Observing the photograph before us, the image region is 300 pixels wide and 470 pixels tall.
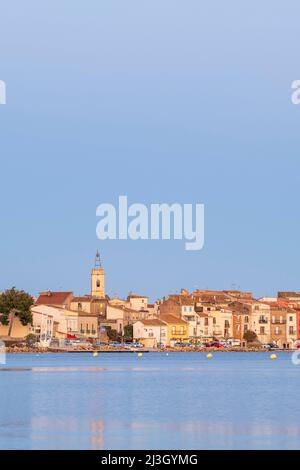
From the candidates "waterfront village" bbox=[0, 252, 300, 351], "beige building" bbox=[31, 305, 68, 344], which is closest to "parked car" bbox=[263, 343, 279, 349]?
"waterfront village" bbox=[0, 252, 300, 351]

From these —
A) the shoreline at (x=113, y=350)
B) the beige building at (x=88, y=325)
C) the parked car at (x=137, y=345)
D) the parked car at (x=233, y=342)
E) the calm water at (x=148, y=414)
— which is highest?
the beige building at (x=88, y=325)

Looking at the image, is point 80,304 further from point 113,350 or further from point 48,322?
point 113,350

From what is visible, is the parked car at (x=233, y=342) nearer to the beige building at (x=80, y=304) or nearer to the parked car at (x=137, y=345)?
the parked car at (x=137, y=345)

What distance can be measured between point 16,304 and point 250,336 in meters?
27.7

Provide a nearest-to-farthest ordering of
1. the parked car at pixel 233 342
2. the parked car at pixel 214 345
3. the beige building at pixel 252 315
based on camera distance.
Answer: the parked car at pixel 214 345, the beige building at pixel 252 315, the parked car at pixel 233 342

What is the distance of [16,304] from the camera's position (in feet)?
349

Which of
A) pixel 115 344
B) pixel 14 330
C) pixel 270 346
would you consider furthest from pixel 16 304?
pixel 270 346

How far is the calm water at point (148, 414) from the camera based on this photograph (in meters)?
25.1

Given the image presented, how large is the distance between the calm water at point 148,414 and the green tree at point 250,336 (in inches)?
2774

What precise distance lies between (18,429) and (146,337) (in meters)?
87.9

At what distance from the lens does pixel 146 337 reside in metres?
115

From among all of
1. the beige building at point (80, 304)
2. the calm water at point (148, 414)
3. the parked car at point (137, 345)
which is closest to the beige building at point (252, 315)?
the parked car at point (137, 345)
